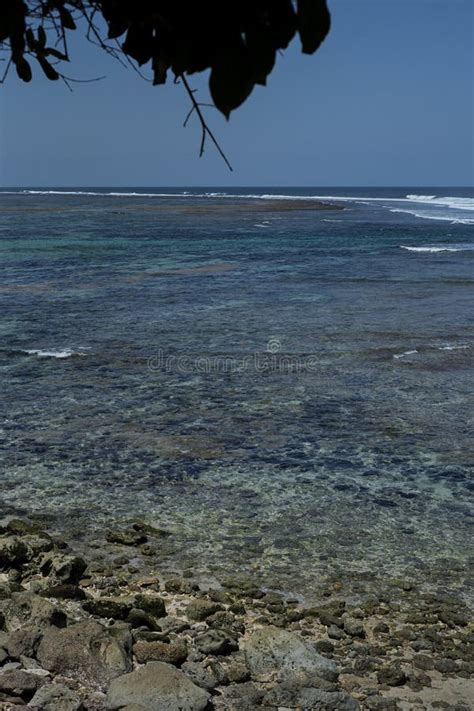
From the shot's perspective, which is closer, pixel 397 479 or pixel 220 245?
pixel 397 479

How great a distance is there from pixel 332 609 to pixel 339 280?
2060 centimetres

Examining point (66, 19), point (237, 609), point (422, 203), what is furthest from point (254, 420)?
point (422, 203)

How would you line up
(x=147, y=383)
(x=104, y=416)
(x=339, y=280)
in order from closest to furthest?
(x=104, y=416)
(x=147, y=383)
(x=339, y=280)

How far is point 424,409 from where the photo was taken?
453 inches

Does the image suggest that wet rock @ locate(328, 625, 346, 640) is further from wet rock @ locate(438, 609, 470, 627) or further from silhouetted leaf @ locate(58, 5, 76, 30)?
silhouetted leaf @ locate(58, 5, 76, 30)

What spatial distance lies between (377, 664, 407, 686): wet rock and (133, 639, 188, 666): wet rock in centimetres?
131

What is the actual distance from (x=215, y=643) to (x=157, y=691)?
768 mm

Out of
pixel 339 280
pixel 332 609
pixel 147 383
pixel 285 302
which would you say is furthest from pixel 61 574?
pixel 339 280

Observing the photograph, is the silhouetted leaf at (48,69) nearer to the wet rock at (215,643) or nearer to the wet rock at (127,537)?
the wet rock at (215,643)

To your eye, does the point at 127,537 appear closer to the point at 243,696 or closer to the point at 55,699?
the point at 243,696

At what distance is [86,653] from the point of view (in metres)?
5.21

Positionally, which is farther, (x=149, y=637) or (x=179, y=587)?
(x=179, y=587)

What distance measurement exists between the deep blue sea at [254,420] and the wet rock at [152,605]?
0.92 meters

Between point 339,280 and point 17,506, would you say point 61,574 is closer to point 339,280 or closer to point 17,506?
point 17,506
